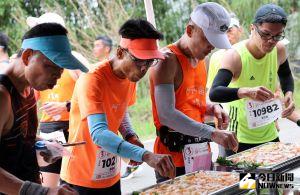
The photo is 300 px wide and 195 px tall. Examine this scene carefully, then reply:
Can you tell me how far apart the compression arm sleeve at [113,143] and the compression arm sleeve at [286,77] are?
1761 mm

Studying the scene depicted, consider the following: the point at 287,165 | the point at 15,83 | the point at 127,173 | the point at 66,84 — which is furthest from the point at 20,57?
the point at 127,173

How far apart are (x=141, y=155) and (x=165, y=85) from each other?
53 centimetres

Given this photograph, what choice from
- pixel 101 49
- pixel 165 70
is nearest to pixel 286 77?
pixel 165 70

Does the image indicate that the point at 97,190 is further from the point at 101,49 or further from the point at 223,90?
the point at 101,49

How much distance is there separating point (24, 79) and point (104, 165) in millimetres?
689

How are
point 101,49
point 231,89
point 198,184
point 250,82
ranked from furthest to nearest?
1. point 101,49
2. point 250,82
3. point 231,89
4. point 198,184

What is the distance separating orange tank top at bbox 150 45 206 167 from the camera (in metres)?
2.79

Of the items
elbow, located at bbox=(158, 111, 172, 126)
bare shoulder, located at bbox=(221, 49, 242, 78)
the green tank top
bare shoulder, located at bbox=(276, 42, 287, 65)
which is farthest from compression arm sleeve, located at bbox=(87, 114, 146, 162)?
bare shoulder, located at bbox=(276, 42, 287, 65)

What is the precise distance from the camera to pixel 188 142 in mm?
2832

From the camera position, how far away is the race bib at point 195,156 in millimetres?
2819

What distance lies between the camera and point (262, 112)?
340cm

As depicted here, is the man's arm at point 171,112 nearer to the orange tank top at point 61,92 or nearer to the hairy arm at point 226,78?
the hairy arm at point 226,78

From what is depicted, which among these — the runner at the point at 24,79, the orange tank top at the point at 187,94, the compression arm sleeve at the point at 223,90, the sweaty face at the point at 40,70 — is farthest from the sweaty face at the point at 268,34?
the sweaty face at the point at 40,70

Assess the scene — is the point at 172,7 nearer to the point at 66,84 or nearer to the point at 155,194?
the point at 66,84
